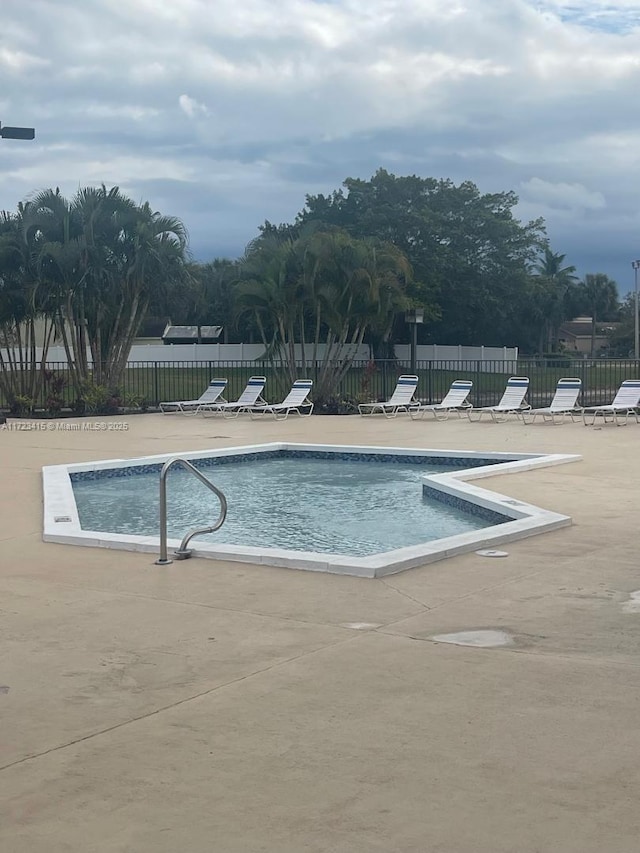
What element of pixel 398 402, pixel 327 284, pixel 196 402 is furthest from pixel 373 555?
pixel 327 284

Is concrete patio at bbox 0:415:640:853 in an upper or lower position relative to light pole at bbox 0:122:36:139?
lower

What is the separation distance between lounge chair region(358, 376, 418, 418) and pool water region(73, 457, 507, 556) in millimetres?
6941

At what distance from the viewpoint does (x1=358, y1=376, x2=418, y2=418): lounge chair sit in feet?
72.3

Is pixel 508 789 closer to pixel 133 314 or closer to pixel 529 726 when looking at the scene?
pixel 529 726

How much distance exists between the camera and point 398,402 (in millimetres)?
22141

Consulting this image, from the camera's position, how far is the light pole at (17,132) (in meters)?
11.0

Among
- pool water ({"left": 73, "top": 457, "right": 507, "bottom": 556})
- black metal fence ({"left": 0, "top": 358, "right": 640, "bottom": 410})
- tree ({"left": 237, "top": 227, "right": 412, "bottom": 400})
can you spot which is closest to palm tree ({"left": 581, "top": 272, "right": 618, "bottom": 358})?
black metal fence ({"left": 0, "top": 358, "right": 640, "bottom": 410})

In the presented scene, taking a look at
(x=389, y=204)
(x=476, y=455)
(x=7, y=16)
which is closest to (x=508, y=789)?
(x=7, y=16)

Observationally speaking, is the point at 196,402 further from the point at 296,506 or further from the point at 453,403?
the point at 296,506

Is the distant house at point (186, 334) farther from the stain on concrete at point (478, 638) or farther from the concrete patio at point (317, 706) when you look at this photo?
the stain on concrete at point (478, 638)

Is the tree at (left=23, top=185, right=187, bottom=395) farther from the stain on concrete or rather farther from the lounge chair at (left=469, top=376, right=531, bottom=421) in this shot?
the stain on concrete

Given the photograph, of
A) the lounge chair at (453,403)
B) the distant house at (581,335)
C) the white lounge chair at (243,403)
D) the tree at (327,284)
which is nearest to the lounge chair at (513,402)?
the lounge chair at (453,403)

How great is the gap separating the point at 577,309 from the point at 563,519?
8152cm

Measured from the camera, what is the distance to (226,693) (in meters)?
4.41
